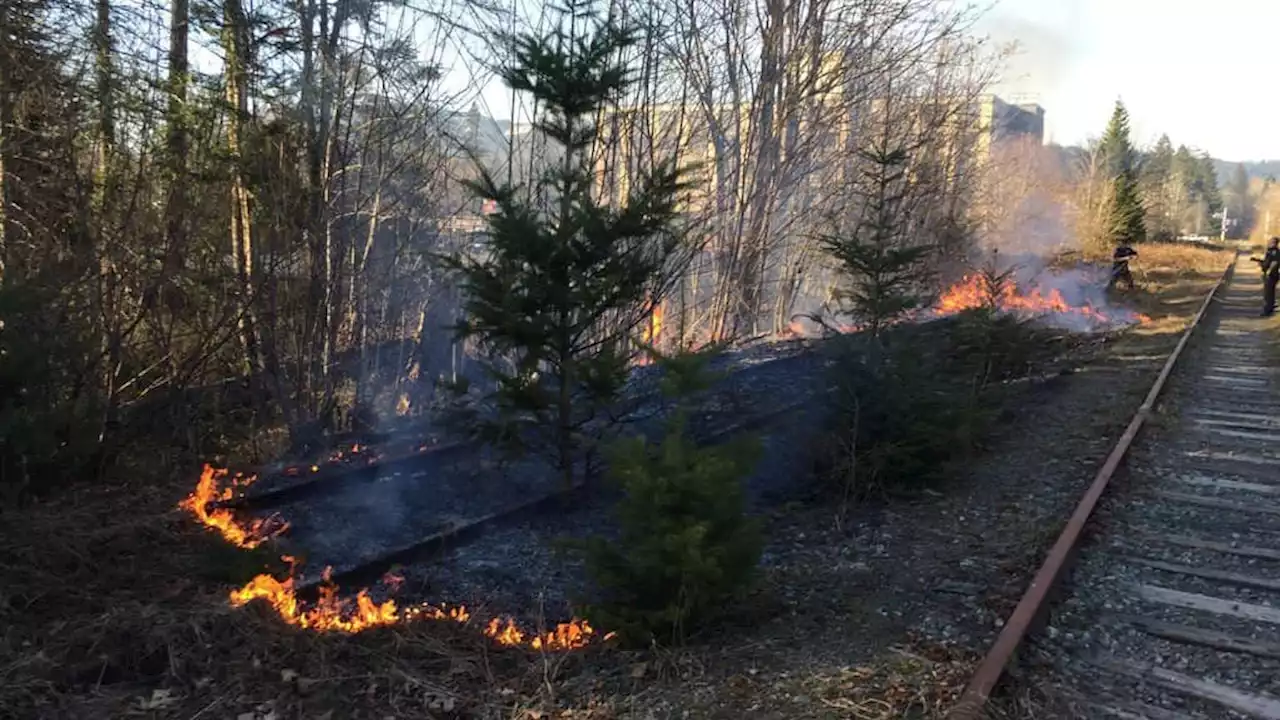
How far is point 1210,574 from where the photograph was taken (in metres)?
5.37

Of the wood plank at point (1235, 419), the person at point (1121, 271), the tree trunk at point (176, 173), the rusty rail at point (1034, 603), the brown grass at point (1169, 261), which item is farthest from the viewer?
the brown grass at point (1169, 261)

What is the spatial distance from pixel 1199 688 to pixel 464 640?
3622 mm

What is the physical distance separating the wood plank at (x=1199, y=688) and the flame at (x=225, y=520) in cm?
515

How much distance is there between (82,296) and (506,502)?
4.40 m

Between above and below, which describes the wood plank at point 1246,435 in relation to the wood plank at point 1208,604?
above

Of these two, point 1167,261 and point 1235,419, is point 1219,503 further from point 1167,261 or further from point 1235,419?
point 1167,261

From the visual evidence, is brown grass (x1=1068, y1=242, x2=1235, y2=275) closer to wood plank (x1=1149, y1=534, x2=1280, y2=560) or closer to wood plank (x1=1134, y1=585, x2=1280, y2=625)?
wood plank (x1=1149, y1=534, x2=1280, y2=560)

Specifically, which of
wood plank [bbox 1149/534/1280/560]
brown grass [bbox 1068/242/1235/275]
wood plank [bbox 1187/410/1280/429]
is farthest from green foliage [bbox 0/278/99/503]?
brown grass [bbox 1068/242/1235/275]

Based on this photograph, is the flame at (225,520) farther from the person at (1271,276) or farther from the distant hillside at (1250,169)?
the distant hillside at (1250,169)

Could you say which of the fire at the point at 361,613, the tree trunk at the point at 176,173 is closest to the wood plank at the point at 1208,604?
the fire at the point at 361,613

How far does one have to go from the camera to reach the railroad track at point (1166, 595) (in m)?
3.88

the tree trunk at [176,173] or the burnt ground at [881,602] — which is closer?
the burnt ground at [881,602]

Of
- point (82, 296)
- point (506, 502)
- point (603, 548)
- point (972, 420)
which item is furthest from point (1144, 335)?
point (82, 296)

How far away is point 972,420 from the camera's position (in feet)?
27.1
